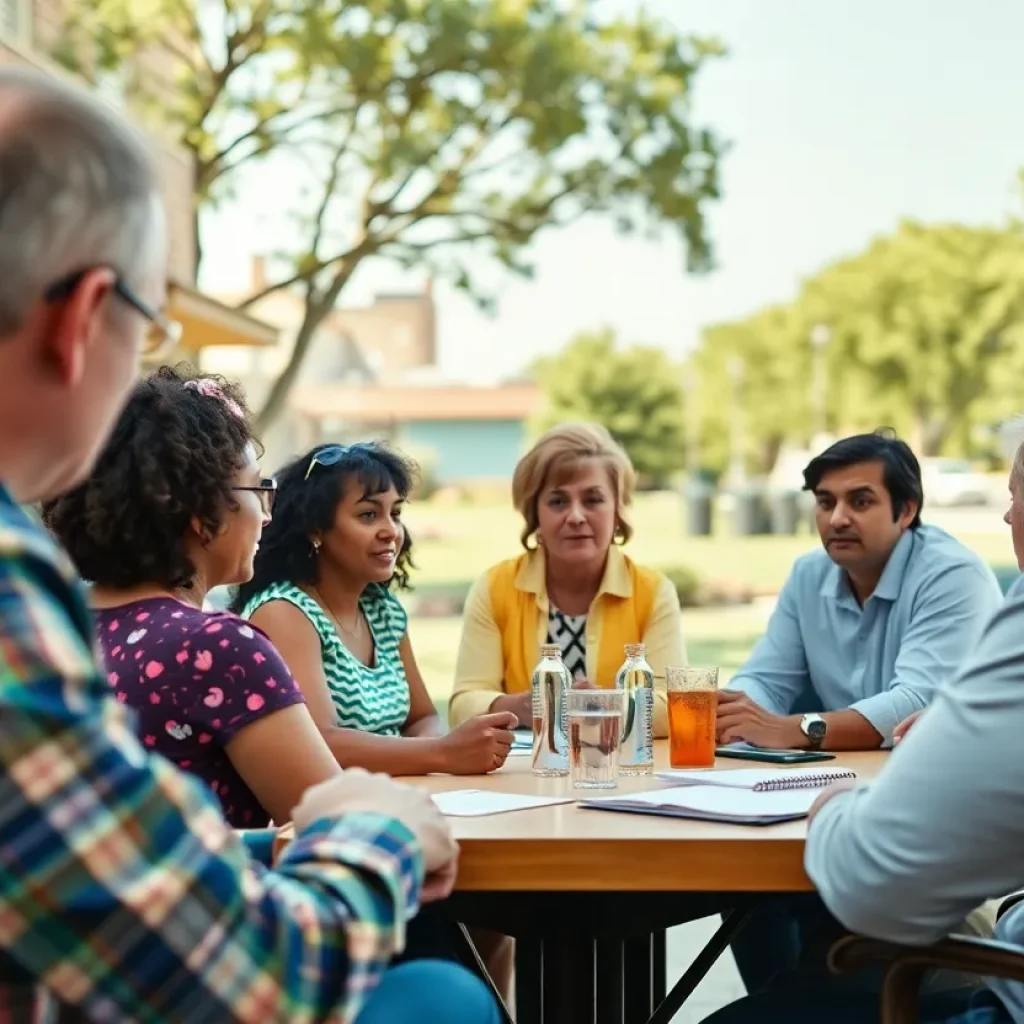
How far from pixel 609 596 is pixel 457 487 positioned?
6086 cm

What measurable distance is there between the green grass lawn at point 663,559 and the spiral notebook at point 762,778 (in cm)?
141

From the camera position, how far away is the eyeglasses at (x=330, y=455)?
11.2 ft

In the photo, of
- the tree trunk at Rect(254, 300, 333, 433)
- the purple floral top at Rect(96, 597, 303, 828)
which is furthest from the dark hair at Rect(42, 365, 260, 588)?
the tree trunk at Rect(254, 300, 333, 433)

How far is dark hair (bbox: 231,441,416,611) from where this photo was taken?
10.9 ft

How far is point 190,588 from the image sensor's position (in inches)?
90.0

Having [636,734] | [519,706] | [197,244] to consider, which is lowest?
[519,706]

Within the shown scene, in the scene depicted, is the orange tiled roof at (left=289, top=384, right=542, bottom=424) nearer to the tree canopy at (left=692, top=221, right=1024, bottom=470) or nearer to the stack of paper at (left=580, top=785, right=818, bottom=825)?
the tree canopy at (left=692, top=221, right=1024, bottom=470)

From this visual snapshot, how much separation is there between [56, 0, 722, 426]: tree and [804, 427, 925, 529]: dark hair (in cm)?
1233

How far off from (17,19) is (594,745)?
1183 centimetres

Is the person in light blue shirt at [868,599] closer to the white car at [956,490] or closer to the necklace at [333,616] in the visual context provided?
the necklace at [333,616]

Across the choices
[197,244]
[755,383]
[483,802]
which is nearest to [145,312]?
[483,802]

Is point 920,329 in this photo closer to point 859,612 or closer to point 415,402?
point 415,402

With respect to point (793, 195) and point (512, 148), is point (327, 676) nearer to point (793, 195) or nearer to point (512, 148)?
point (512, 148)

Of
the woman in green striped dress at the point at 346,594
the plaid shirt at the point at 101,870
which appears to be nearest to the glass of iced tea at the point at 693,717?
the woman in green striped dress at the point at 346,594
